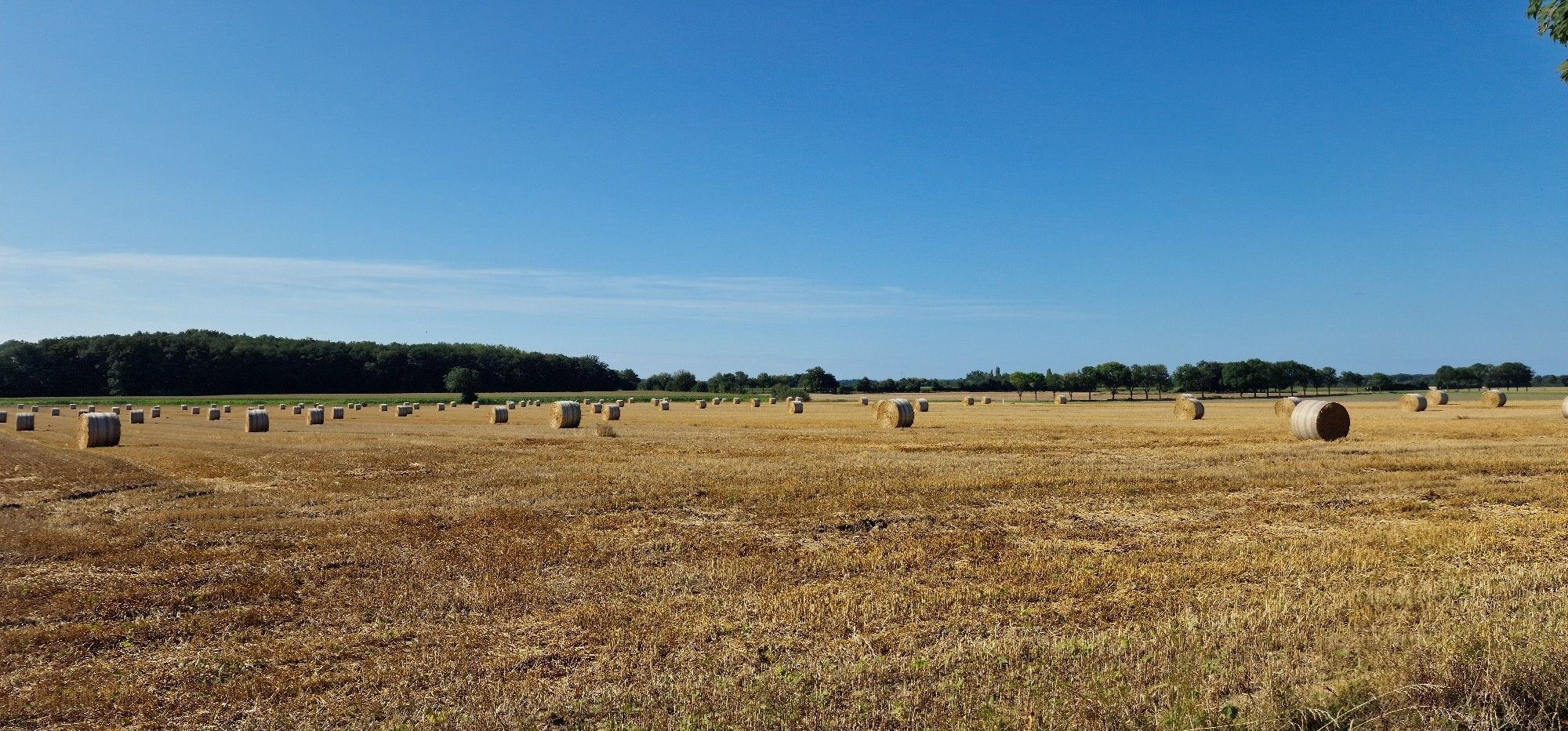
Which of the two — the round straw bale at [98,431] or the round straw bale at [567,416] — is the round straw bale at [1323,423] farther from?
the round straw bale at [98,431]

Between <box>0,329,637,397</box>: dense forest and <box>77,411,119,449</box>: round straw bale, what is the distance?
83.4 metres

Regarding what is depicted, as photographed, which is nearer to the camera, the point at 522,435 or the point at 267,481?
the point at 267,481

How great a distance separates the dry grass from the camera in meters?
5.51

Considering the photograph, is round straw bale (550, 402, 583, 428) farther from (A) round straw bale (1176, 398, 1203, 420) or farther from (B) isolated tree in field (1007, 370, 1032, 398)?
(B) isolated tree in field (1007, 370, 1032, 398)

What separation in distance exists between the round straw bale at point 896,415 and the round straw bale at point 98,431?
28.0 metres

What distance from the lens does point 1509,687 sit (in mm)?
5121

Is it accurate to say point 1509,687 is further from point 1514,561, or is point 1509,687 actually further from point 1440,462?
point 1440,462

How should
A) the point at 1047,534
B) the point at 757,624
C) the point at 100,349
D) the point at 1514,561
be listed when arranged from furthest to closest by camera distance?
the point at 100,349
the point at 1047,534
the point at 1514,561
the point at 757,624

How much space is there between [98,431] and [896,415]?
28.9 metres

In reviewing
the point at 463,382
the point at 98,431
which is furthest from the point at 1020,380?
the point at 98,431

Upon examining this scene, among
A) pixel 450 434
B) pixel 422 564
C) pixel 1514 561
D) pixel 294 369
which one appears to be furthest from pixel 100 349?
pixel 1514 561

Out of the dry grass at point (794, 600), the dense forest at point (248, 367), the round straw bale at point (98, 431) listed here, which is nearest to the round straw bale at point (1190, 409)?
the dry grass at point (794, 600)

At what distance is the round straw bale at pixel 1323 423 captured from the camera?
2692 centimetres

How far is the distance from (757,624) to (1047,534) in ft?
18.5
